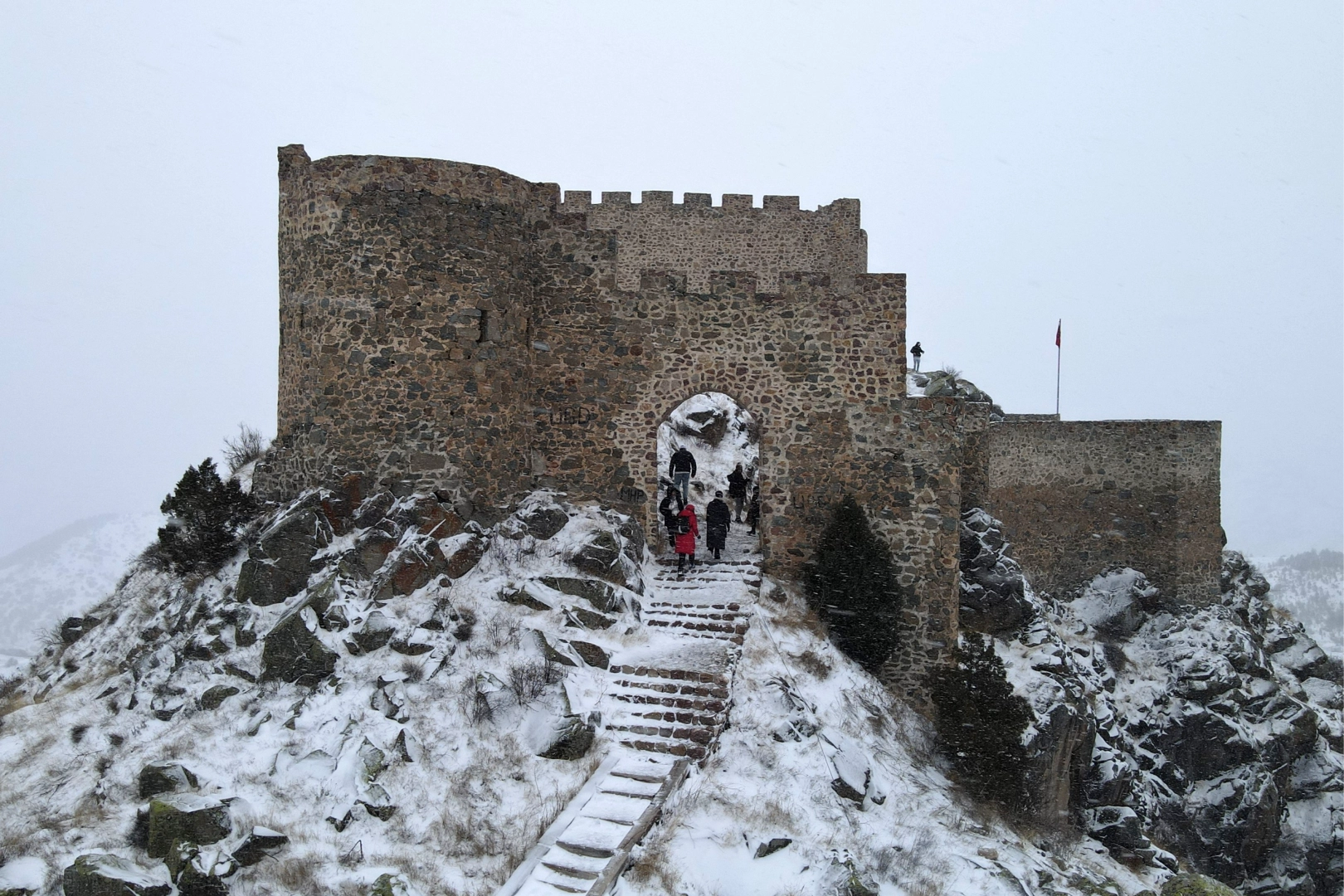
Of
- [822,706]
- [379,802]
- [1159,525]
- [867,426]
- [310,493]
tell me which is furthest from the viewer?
[1159,525]

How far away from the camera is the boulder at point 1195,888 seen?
39.3 feet

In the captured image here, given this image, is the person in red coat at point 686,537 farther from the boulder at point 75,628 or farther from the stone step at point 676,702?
the boulder at point 75,628

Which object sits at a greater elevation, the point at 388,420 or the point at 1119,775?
the point at 388,420

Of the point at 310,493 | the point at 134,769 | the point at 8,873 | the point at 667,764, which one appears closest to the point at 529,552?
the point at 310,493

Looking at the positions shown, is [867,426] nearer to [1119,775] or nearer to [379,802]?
[1119,775]

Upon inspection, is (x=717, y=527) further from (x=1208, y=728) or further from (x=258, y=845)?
(x=1208, y=728)

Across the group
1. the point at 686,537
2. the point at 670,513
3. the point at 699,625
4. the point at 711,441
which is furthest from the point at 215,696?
the point at 711,441

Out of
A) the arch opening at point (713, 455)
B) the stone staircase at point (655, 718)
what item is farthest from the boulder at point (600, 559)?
the arch opening at point (713, 455)

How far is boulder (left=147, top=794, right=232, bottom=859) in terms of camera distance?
32.0 feet

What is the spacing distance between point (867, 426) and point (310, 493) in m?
8.63

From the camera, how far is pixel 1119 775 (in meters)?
17.1

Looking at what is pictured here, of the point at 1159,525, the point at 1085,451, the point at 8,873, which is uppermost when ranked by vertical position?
the point at 1085,451

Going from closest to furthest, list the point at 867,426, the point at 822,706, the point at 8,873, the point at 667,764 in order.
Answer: the point at 8,873 → the point at 667,764 → the point at 822,706 → the point at 867,426

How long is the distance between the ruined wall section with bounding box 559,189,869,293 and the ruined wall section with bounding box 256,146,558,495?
39.0 ft
